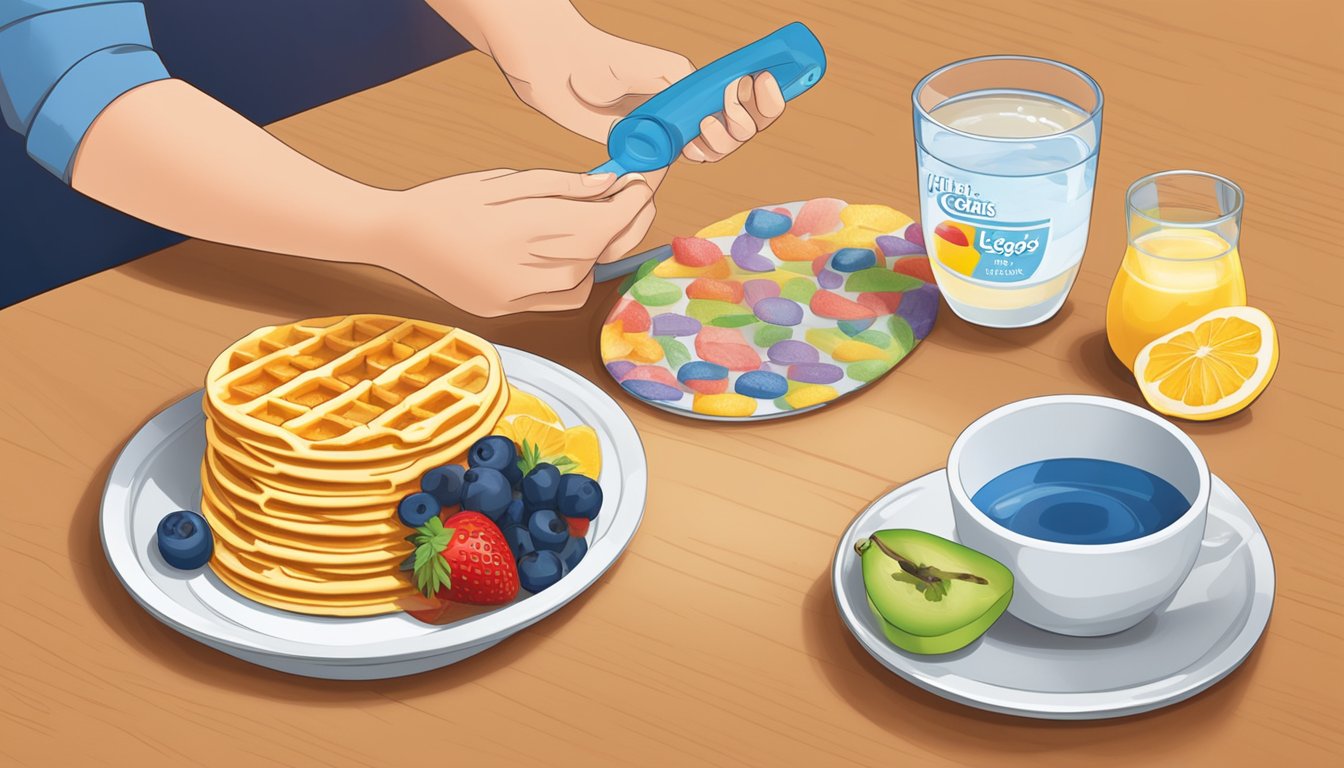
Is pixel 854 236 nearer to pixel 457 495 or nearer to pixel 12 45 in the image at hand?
pixel 457 495

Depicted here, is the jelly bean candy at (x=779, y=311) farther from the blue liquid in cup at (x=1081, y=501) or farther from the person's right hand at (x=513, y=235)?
the blue liquid in cup at (x=1081, y=501)

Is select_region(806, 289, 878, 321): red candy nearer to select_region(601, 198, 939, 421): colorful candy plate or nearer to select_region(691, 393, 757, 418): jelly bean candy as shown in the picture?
select_region(601, 198, 939, 421): colorful candy plate

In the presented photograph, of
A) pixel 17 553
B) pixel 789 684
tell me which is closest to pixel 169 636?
pixel 17 553

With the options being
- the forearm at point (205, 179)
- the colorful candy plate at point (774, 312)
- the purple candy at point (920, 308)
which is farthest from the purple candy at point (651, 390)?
the forearm at point (205, 179)

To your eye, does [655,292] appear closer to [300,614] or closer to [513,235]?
[513,235]

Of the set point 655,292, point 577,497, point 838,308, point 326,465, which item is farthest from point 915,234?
point 326,465

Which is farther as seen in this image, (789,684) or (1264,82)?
(1264,82)

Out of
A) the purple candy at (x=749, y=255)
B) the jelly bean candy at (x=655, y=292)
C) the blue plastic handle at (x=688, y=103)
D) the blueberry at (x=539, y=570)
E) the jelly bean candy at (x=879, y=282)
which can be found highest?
the blue plastic handle at (x=688, y=103)
